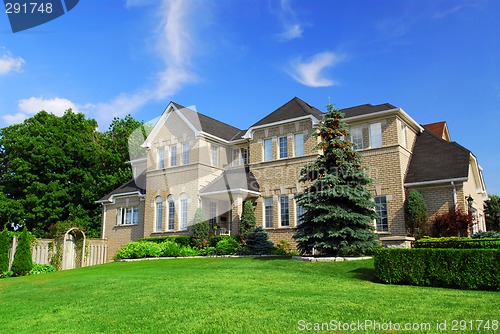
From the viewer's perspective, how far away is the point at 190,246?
23.7 m

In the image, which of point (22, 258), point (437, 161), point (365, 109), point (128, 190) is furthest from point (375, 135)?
point (22, 258)

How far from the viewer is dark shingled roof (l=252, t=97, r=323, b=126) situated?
78.0 feet

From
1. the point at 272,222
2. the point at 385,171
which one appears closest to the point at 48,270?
the point at 272,222

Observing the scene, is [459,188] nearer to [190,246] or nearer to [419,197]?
[419,197]

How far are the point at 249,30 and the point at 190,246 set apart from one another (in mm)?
13173

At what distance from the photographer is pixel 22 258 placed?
19.0 meters

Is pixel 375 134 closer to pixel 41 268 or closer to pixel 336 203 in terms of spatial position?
pixel 336 203

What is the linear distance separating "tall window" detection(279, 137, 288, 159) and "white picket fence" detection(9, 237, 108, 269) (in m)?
12.4

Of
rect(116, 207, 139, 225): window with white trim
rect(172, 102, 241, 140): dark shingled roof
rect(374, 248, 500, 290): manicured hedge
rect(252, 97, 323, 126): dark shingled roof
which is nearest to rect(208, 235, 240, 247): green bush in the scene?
rect(252, 97, 323, 126): dark shingled roof

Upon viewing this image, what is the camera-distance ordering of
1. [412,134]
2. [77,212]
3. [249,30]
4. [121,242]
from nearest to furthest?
[249,30] < [412,134] < [121,242] < [77,212]

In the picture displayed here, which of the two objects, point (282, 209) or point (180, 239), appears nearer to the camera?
point (282, 209)

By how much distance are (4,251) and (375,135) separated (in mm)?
18581

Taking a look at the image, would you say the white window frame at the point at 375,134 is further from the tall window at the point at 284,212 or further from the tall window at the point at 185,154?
the tall window at the point at 185,154

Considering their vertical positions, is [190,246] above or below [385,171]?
below
